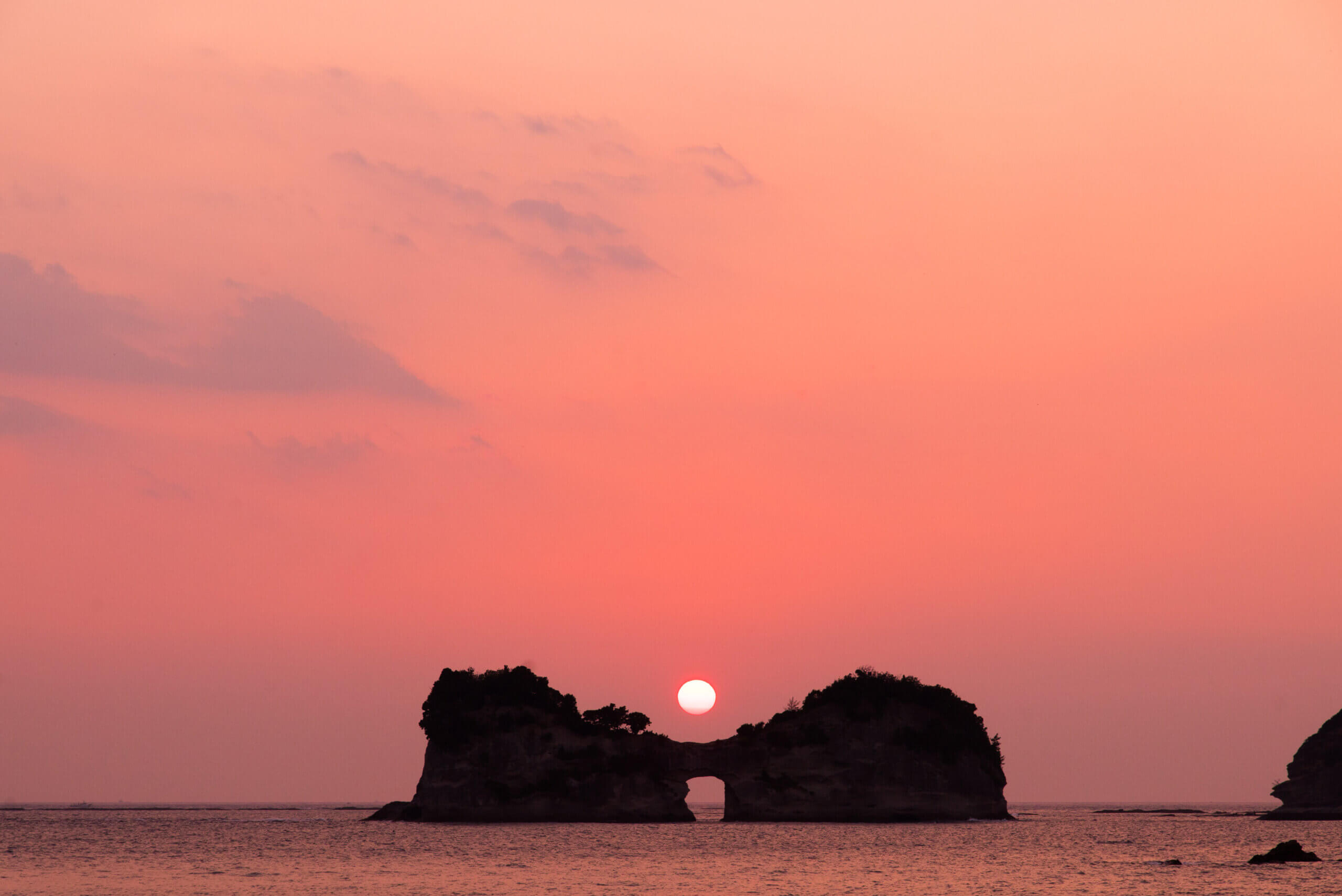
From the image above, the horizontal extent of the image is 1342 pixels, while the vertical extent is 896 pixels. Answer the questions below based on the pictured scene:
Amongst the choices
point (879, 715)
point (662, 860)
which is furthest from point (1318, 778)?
point (662, 860)

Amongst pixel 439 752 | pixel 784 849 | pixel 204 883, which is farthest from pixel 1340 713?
pixel 204 883

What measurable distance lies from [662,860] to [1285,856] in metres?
40.3

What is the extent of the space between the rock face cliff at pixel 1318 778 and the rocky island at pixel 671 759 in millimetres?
45475

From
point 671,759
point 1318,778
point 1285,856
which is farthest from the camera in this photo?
point 1318,778

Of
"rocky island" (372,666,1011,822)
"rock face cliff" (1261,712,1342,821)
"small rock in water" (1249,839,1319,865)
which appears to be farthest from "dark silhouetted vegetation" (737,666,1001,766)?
"small rock in water" (1249,839,1319,865)

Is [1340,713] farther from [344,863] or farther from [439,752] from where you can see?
[344,863]

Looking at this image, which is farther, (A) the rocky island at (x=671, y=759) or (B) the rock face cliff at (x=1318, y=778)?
(B) the rock face cliff at (x=1318, y=778)

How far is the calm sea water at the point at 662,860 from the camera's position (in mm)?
74000

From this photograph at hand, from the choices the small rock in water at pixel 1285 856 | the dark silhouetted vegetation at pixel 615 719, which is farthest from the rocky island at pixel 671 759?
the small rock in water at pixel 1285 856

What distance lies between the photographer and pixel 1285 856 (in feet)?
299

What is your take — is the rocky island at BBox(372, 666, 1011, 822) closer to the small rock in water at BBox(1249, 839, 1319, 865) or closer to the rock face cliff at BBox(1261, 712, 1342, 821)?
the rock face cliff at BBox(1261, 712, 1342, 821)

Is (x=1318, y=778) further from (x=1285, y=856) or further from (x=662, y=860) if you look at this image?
(x=662, y=860)

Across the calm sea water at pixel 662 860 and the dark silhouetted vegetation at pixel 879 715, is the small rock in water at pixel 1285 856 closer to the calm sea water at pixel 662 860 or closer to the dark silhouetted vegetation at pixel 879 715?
the calm sea water at pixel 662 860

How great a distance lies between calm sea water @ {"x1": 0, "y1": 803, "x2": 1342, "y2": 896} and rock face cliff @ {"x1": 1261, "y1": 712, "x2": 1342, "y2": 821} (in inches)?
713
